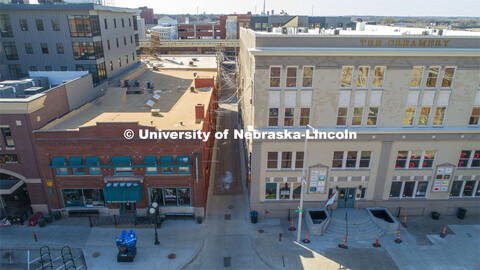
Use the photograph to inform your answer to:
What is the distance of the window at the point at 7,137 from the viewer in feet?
80.3

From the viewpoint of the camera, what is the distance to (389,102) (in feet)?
80.5

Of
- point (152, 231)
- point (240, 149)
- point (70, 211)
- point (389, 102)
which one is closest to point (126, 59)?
point (240, 149)

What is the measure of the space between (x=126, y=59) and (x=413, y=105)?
37.6m

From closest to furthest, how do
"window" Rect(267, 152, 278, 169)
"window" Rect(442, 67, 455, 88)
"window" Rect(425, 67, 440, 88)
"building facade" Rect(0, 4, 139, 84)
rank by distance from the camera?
"window" Rect(425, 67, 440, 88) → "window" Rect(442, 67, 455, 88) → "window" Rect(267, 152, 278, 169) → "building facade" Rect(0, 4, 139, 84)

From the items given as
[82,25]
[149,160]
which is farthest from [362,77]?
[82,25]

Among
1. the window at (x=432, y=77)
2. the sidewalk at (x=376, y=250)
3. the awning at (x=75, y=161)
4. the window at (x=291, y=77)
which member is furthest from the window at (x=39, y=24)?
the window at (x=432, y=77)

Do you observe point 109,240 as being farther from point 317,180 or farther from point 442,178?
point 442,178

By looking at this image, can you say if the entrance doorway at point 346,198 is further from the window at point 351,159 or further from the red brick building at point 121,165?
the red brick building at point 121,165

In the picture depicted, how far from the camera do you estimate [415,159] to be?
2634 cm

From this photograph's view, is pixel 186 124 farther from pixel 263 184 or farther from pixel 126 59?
pixel 126 59

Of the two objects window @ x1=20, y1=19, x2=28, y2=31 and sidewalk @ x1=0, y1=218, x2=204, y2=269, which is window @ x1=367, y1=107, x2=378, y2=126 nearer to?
sidewalk @ x1=0, y1=218, x2=204, y2=269

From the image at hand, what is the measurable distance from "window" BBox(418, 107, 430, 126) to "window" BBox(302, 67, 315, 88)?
9571 mm

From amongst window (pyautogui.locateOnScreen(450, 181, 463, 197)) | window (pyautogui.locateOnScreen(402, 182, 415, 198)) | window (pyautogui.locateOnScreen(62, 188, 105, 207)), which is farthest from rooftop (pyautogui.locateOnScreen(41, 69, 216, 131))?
window (pyautogui.locateOnScreen(450, 181, 463, 197))

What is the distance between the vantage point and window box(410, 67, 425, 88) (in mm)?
24031
